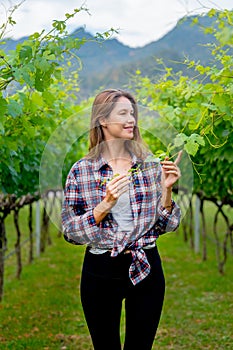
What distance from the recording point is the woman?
2.62 metres

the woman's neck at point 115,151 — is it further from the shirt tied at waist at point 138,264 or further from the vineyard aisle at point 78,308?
the vineyard aisle at point 78,308

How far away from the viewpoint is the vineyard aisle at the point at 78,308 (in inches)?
221

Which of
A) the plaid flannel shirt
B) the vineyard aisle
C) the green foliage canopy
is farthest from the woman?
the vineyard aisle

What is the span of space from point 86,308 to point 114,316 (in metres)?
0.14

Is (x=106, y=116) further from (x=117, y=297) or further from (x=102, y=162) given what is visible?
(x=117, y=297)

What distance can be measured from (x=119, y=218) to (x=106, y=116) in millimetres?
470

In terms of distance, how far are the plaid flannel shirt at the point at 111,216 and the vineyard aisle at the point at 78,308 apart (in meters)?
2.99

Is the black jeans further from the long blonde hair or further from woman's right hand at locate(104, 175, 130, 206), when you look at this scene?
the long blonde hair

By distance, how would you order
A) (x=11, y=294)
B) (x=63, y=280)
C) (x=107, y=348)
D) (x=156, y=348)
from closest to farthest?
(x=107, y=348) < (x=156, y=348) < (x=11, y=294) < (x=63, y=280)

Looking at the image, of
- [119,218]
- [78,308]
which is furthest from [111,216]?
[78,308]

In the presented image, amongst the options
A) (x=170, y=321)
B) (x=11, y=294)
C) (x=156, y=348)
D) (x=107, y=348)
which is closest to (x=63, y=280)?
(x=11, y=294)

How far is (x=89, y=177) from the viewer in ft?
8.77

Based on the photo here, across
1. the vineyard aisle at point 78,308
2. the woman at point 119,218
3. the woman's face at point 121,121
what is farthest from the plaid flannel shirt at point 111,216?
the vineyard aisle at point 78,308

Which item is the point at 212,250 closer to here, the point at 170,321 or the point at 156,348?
the point at 170,321
